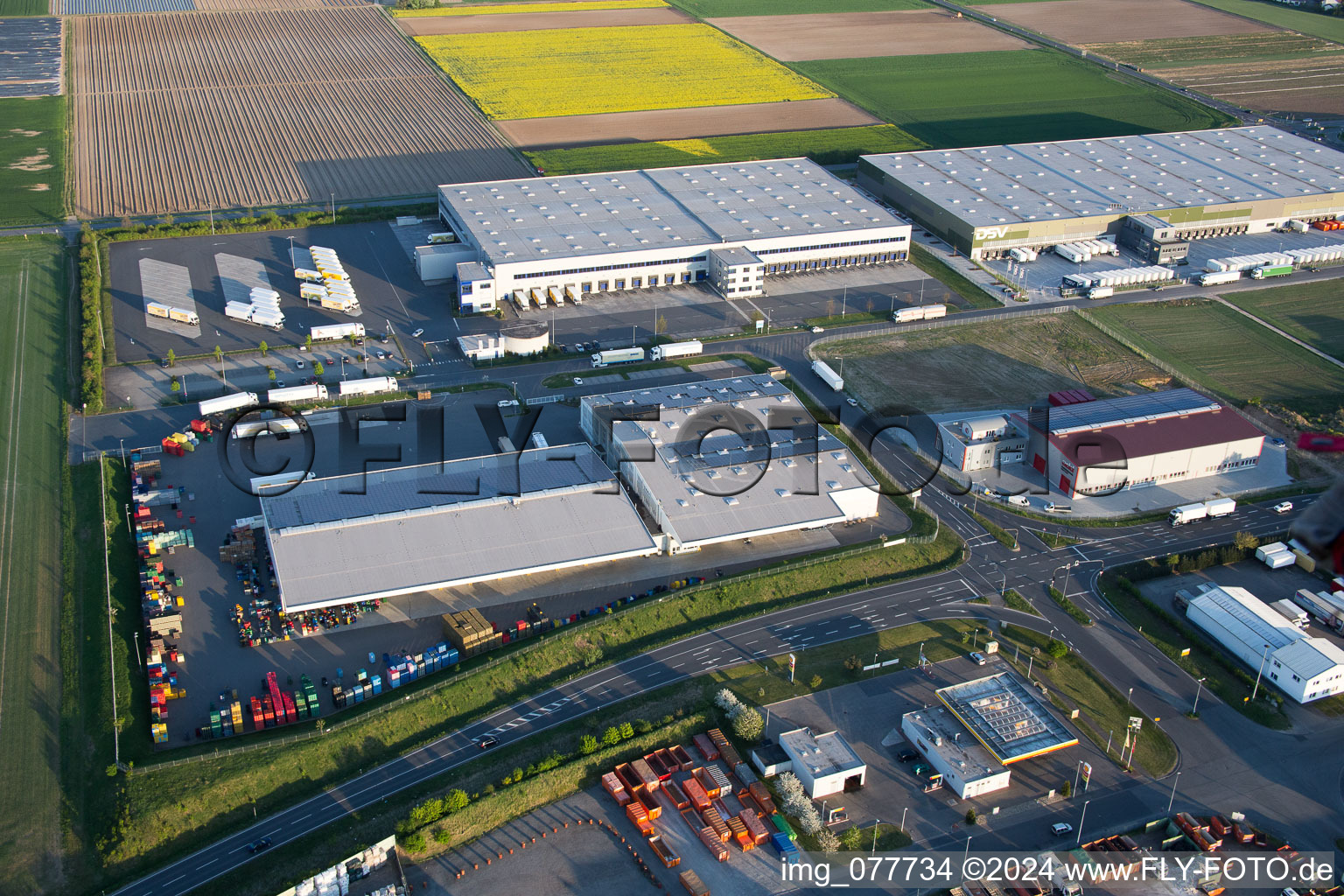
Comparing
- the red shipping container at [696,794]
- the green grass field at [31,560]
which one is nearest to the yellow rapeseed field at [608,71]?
the green grass field at [31,560]

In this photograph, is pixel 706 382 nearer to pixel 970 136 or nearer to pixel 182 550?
pixel 182 550

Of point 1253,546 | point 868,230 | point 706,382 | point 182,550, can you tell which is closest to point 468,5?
point 868,230

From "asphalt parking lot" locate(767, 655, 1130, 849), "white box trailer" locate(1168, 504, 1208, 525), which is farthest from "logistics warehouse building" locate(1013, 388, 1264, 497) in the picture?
"asphalt parking lot" locate(767, 655, 1130, 849)

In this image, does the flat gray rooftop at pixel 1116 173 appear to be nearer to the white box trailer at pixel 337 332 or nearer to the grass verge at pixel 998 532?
the grass verge at pixel 998 532

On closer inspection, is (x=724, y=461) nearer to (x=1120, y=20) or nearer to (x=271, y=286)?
(x=271, y=286)

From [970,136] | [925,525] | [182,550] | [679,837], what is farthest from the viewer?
[970,136]

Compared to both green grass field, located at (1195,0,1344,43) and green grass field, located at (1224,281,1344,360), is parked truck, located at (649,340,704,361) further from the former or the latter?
green grass field, located at (1195,0,1344,43)
